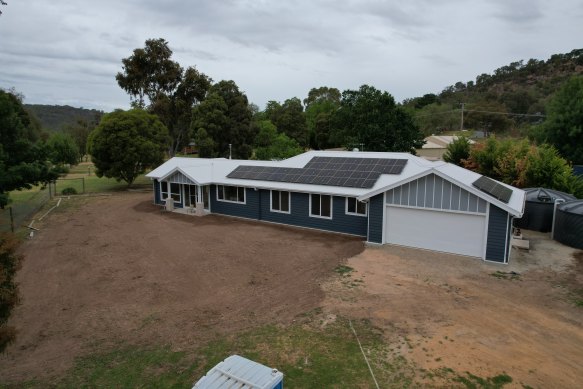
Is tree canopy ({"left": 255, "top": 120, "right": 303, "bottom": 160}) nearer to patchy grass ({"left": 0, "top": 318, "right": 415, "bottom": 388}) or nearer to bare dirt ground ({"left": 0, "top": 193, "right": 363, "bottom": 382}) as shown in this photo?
bare dirt ground ({"left": 0, "top": 193, "right": 363, "bottom": 382})

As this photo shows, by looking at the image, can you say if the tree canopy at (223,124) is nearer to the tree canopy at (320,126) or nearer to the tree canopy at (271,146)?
the tree canopy at (271,146)

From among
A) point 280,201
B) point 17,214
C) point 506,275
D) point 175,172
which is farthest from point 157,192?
point 506,275

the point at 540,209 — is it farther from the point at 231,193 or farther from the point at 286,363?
the point at 286,363

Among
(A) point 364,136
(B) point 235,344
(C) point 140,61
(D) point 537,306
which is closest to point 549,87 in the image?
(A) point 364,136

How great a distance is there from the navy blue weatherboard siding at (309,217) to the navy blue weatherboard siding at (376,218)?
1.20m

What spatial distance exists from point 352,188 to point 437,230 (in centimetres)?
471

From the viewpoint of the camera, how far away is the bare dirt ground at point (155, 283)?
377 inches

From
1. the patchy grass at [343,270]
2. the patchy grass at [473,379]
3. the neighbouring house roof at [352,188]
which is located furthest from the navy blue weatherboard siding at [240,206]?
the patchy grass at [473,379]

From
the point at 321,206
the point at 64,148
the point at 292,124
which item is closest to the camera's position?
the point at 321,206

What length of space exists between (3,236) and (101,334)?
3.71 m

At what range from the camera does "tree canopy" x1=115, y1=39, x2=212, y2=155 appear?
43844 mm

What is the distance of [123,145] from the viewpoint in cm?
→ 3234

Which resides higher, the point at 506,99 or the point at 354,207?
the point at 506,99

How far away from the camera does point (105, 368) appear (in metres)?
8.15
